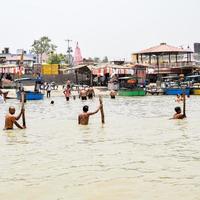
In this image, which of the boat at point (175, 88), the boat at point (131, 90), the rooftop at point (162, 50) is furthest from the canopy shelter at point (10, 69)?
the boat at point (175, 88)

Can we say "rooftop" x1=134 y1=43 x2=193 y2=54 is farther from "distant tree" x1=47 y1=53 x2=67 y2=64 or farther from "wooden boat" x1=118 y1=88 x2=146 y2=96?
"distant tree" x1=47 y1=53 x2=67 y2=64

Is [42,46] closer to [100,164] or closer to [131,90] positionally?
[131,90]

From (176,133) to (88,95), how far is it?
82.0 ft

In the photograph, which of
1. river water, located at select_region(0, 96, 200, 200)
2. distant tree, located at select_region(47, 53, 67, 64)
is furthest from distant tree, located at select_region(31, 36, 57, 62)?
river water, located at select_region(0, 96, 200, 200)

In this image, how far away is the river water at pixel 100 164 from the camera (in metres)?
7.36

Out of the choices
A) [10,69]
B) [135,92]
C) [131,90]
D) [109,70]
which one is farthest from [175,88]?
[10,69]

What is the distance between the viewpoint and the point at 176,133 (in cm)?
1489

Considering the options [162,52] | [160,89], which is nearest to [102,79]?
[162,52]

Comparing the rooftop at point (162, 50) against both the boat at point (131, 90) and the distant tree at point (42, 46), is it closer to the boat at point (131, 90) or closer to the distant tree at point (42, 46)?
the boat at point (131, 90)

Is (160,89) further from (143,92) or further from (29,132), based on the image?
(29,132)

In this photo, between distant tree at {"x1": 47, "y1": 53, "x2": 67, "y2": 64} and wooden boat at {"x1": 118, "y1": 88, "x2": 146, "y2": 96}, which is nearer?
wooden boat at {"x1": 118, "y1": 88, "x2": 146, "y2": 96}

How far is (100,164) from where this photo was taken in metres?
9.70

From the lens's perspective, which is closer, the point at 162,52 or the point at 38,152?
the point at 38,152

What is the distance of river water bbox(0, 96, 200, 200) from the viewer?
24.2ft
